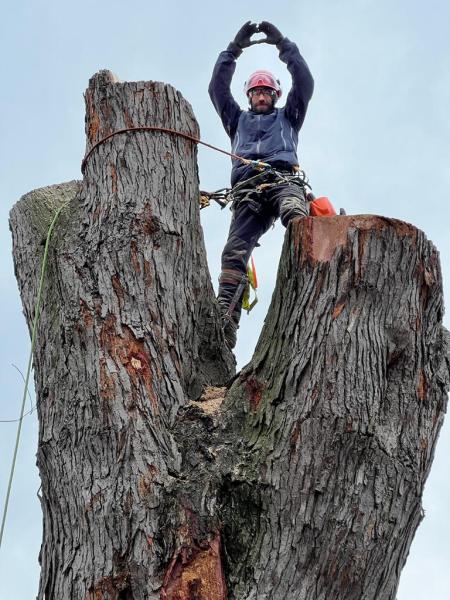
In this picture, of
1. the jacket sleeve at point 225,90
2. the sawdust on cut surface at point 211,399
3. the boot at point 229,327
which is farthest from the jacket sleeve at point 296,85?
the sawdust on cut surface at point 211,399

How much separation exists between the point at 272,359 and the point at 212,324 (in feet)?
2.35

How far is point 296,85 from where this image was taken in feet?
23.6

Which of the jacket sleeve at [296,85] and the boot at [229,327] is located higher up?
the jacket sleeve at [296,85]

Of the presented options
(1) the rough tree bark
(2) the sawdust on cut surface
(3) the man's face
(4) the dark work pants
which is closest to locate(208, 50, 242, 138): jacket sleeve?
(3) the man's face

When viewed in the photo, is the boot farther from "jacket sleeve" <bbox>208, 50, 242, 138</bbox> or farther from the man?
"jacket sleeve" <bbox>208, 50, 242, 138</bbox>

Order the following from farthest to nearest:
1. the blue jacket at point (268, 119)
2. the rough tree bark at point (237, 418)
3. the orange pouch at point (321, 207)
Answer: the blue jacket at point (268, 119) → the orange pouch at point (321, 207) → the rough tree bark at point (237, 418)

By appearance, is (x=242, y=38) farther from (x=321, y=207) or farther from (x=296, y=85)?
(x=321, y=207)

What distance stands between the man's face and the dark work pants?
0.90m

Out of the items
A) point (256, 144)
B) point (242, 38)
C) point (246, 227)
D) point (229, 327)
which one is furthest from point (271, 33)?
point (229, 327)

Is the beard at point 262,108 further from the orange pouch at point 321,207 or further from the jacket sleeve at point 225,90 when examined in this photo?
the orange pouch at point 321,207

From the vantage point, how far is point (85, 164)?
5.17 meters

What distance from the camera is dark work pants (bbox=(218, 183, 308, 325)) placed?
667cm

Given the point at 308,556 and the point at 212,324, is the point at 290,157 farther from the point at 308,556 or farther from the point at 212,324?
the point at 308,556

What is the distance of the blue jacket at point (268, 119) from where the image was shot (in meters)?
7.11
